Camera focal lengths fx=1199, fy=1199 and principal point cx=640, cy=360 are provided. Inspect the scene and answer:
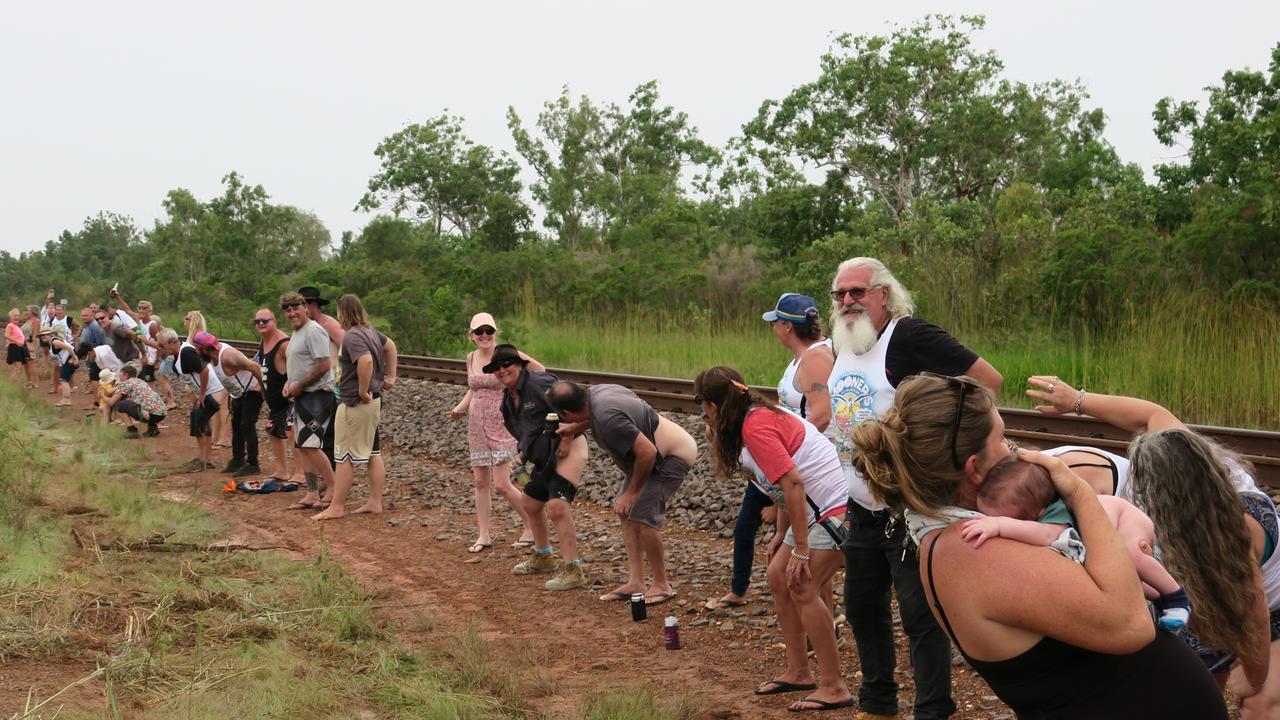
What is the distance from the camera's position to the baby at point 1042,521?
108 inches

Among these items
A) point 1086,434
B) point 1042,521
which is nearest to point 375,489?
point 1086,434

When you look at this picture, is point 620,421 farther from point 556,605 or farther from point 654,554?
point 556,605

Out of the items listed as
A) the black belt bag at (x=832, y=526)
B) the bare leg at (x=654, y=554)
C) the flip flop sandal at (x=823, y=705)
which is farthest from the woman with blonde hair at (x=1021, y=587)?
the bare leg at (x=654, y=554)

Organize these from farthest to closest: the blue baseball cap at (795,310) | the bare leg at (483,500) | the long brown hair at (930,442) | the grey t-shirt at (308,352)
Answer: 1. the grey t-shirt at (308,352)
2. the bare leg at (483,500)
3. the blue baseball cap at (795,310)
4. the long brown hair at (930,442)

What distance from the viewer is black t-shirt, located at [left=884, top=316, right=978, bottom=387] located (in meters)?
4.45

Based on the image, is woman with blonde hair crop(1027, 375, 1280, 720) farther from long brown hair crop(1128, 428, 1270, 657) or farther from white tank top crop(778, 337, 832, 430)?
white tank top crop(778, 337, 832, 430)

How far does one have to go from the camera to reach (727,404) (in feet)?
17.9

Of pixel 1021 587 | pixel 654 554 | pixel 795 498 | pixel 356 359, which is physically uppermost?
pixel 356 359

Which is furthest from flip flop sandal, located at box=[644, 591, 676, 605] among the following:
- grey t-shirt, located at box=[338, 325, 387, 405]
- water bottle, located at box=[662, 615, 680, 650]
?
grey t-shirt, located at box=[338, 325, 387, 405]

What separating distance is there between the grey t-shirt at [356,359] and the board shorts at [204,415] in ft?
12.3

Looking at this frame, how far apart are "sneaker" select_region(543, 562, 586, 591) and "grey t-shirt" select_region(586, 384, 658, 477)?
1.17 m

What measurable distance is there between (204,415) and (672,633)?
28.2 ft

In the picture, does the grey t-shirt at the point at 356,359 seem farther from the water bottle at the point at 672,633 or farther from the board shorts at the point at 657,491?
the water bottle at the point at 672,633

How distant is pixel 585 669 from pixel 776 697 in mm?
1061
